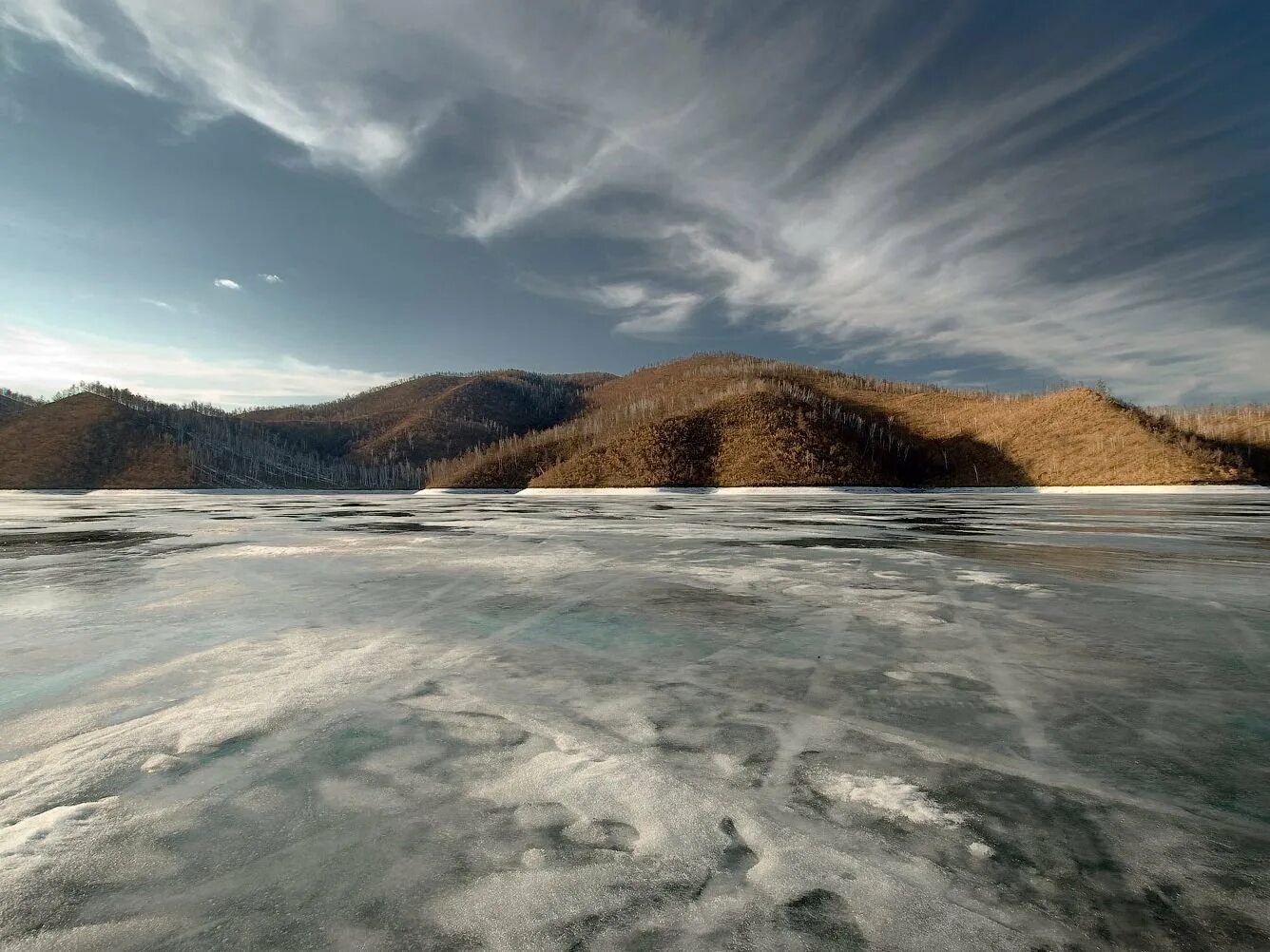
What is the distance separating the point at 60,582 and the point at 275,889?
36.5 ft

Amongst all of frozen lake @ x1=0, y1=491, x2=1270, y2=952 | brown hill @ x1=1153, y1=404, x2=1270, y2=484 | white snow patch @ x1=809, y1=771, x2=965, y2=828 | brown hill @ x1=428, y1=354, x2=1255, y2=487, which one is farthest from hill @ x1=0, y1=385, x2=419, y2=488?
brown hill @ x1=1153, y1=404, x2=1270, y2=484

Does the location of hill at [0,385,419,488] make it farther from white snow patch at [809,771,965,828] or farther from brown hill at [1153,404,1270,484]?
brown hill at [1153,404,1270,484]

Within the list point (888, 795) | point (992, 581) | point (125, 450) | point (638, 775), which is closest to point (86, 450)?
point (125, 450)

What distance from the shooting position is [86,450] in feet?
493

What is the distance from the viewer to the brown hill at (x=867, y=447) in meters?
89.1

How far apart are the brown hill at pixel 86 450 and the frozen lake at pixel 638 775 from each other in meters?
178

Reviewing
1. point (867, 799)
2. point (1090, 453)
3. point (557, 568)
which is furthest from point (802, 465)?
point (867, 799)

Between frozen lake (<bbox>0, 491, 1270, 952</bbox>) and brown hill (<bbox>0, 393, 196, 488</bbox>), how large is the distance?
583ft

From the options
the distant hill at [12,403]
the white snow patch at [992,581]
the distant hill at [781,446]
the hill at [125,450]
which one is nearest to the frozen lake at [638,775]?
the white snow patch at [992,581]

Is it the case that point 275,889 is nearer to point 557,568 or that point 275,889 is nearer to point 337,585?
point 337,585

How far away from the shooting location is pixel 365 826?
2834mm

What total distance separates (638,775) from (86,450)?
199320 millimetres

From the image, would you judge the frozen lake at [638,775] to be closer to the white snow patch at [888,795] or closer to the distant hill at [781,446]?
the white snow patch at [888,795]

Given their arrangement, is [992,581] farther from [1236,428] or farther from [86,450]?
[86,450]
